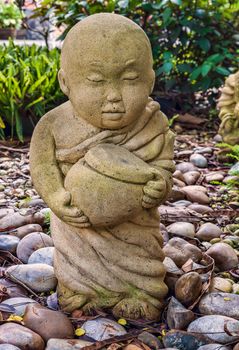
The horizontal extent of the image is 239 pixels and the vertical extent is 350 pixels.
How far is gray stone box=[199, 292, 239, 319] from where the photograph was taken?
2.88m

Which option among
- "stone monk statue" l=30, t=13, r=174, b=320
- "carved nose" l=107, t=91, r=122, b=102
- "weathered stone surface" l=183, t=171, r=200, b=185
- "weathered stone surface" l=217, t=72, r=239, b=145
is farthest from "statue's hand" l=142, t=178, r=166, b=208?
"weathered stone surface" l=217, t=72, r=239, b=145

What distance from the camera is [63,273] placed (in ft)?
9.45

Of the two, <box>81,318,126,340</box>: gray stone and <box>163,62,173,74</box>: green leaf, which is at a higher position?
<box>81,318,126,340</box>: gray stone

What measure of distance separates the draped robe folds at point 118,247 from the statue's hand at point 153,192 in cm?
7

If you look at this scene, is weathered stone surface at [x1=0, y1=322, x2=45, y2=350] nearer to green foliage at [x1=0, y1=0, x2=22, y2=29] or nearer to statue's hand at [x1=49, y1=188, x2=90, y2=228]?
statue's hand at [x1=49, y1=188, x2=90, y2=228]

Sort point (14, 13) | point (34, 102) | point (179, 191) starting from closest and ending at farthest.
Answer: point (179, 191) < point (34, 102) < point (14, 13)

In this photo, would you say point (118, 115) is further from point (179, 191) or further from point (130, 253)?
point (179, 191)

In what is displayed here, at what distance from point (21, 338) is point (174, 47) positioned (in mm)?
5329

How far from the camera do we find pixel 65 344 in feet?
8.61

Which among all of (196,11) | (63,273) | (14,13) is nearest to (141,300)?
(63,273)

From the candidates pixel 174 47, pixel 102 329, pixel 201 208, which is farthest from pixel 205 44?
pixel 102 329

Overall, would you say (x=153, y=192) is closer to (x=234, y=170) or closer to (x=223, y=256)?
(x=223, y=256)

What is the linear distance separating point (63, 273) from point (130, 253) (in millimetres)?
319

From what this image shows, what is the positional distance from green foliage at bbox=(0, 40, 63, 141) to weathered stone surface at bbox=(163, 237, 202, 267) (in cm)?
273
